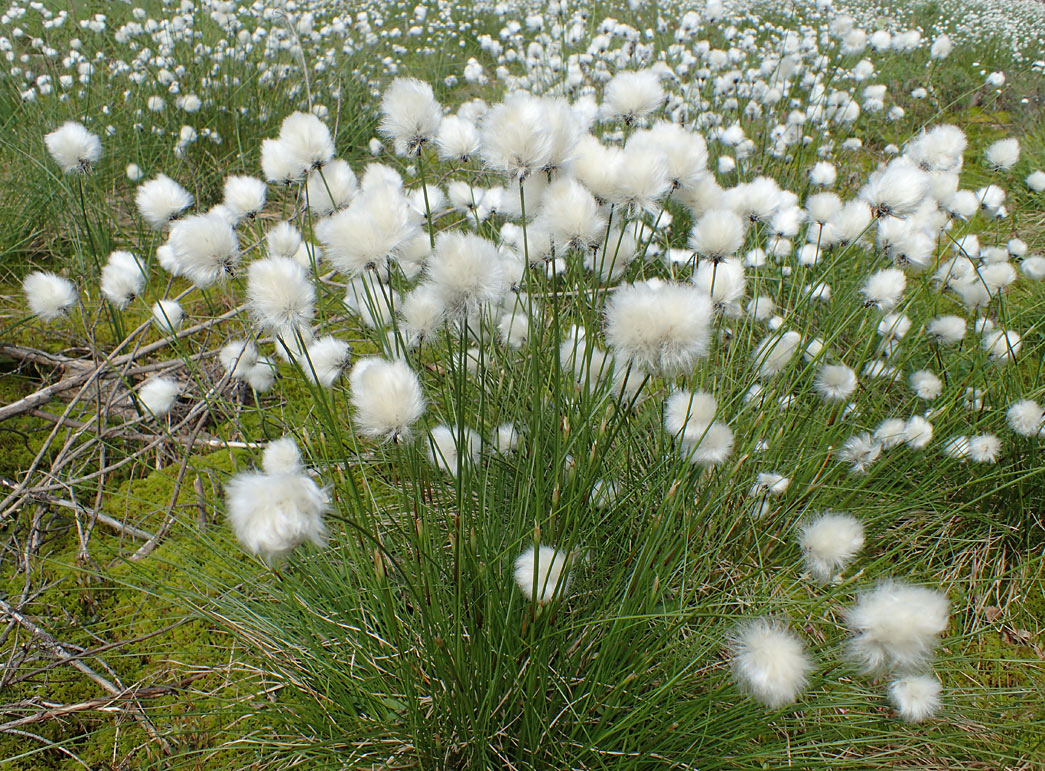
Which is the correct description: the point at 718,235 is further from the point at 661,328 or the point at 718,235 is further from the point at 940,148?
the point at 940,148

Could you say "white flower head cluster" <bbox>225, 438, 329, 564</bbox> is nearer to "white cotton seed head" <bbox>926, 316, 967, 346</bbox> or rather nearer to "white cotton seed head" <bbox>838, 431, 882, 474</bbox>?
"white cotton seed head" <bbox>838, 431, 882, 474</bbox>

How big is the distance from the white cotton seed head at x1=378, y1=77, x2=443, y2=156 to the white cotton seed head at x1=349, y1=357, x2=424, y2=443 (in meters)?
0.65

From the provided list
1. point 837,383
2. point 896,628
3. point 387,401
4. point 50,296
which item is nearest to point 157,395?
point 50,296

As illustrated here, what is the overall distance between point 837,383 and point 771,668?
1.13m

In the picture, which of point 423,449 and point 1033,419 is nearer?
point 423,449

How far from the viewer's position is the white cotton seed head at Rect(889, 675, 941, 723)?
114 centimetres

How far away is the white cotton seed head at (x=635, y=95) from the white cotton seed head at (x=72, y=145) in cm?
153

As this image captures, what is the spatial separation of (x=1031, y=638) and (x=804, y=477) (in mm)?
857

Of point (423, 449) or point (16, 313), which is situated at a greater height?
point (16, 313)

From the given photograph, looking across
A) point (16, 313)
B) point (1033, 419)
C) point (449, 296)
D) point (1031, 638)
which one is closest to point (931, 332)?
point (1033, 419)

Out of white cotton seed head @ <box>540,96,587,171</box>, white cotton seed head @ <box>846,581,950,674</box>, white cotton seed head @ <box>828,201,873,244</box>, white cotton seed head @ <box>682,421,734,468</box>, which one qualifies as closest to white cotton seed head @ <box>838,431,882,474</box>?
white cotton seed head @ <box>828,201,873,244</box>

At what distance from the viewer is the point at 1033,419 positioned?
1.94m

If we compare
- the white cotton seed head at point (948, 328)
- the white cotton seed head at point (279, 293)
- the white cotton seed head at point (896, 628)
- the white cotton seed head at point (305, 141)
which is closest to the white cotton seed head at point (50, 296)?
the white cotton seed head at point (305, 141)

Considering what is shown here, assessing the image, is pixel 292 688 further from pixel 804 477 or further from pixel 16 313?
pixel 16 313
